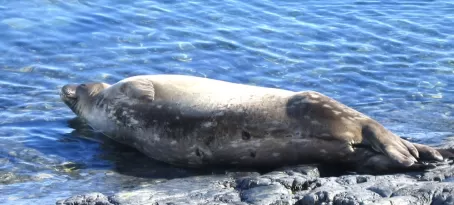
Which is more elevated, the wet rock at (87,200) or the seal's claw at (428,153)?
the wet rock at (87,200)

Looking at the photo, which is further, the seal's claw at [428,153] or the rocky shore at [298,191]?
the seal's claw at [428,153]

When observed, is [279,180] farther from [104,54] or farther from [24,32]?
[24,32]

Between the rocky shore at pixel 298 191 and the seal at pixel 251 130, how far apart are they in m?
0.37

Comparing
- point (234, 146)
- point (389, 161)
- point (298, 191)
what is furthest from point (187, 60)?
point (298, 191)

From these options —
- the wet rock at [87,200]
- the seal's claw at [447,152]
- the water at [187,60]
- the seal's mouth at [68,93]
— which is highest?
the wet rock at [87,200]

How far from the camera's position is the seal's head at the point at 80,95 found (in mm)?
10109

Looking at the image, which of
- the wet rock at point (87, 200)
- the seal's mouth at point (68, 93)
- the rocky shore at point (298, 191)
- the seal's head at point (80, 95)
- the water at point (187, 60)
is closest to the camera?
the rocky shore at point (298, 191)

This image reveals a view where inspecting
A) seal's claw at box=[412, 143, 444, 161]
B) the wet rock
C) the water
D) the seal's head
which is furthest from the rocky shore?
the seal's head

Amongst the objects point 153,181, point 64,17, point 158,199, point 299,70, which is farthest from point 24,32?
point 158,199

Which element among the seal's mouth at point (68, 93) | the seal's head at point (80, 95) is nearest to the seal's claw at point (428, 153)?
the seal's head at point (80, 95)

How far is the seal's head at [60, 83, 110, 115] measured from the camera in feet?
33.2

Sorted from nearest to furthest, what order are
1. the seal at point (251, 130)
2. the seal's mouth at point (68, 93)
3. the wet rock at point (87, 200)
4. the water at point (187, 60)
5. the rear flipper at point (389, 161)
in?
1. the wet rock at point (87, 200)
2. the rear flipper at point (389, 161)
3. the seal at point (251, 130)
4. the water at point (187, 60)
5. the seal's mouth at point (68, 93)

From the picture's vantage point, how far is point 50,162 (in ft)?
28.7

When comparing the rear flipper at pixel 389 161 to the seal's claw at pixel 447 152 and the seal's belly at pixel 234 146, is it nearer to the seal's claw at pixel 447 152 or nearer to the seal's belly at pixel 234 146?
the seal's claw at pixel 447 152
